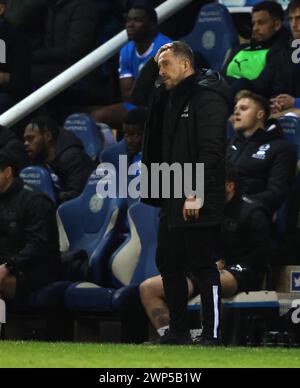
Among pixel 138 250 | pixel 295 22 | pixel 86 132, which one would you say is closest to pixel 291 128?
pixel 295 22

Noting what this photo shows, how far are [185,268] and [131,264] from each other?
2009 mm

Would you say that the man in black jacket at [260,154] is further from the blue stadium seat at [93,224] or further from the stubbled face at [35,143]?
the stubbled face at [35,143]

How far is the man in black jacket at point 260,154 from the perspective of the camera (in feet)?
35.0

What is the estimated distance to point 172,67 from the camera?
29.6 ft

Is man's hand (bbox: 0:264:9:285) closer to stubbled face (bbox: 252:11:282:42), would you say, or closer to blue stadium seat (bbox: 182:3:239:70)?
stubbled face (bbox: 252:11:282:42)

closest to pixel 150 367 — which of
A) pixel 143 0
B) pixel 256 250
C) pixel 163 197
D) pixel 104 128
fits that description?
pixel 163 197

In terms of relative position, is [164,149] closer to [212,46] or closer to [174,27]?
[212,46]

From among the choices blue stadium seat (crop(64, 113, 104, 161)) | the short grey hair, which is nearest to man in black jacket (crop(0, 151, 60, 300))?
blue stadium seat (crop(64, 113, 104, 161))

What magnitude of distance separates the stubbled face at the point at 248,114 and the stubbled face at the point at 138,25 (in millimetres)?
2047

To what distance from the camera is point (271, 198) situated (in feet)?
34.7

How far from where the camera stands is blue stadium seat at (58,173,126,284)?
11.4m

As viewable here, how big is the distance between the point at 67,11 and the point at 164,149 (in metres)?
5.21

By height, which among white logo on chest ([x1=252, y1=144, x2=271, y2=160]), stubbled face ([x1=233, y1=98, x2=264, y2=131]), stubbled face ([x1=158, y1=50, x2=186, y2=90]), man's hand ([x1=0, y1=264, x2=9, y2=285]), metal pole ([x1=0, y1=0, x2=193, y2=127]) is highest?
metal pole ([x1=0, y1=0, x2=193, y2=127])

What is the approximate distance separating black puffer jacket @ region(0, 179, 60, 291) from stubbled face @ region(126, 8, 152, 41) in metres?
2.27
